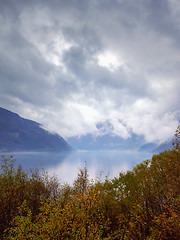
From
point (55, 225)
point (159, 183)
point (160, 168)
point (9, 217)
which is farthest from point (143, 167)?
point (9, 217)

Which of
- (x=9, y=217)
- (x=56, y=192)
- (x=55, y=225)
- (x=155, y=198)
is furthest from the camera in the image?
(x=56, y=192)

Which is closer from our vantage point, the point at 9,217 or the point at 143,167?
the point at 9,217

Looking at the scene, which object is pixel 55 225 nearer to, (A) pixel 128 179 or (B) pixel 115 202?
(B) pixel 115 202

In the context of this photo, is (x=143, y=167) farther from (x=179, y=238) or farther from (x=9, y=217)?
(x=9, y=217)

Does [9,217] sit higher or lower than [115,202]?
lower

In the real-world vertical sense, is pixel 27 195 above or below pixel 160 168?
below

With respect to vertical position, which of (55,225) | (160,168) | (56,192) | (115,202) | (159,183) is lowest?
(56,192)

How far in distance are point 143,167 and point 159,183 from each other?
7596mm

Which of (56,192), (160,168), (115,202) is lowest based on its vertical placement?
(56,192)

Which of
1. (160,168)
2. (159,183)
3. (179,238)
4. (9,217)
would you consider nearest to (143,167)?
(160,168)

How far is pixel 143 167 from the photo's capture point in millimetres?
39375

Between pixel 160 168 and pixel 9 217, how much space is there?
1324 inches

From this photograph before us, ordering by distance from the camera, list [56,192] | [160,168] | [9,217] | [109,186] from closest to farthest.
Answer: [9,217]
[160,168]
[109,186]
[56,192]

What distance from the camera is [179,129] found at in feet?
70.9
